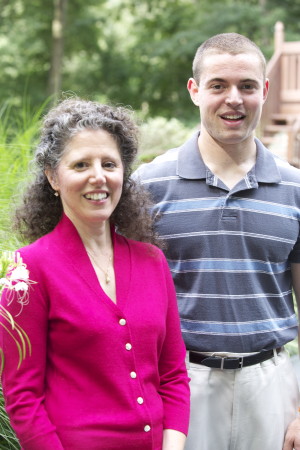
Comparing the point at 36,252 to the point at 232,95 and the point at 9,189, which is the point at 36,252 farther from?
the point at 9,189

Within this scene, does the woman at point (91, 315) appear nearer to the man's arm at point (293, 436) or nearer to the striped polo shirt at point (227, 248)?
the striped polo shirt at point (227, 248)

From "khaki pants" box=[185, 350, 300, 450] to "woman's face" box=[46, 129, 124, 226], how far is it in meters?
0.87

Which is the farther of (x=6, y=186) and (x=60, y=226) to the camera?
(x=6, y=186)

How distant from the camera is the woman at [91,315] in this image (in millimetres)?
1981

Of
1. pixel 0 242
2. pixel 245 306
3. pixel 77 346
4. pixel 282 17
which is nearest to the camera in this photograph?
pixel 77 346

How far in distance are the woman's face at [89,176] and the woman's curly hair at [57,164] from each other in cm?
4

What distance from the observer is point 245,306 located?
8.54 feet

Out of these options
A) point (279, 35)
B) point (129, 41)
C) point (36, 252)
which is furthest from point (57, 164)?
point (129, 41)

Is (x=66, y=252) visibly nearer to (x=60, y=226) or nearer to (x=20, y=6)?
(x=60, y=226)

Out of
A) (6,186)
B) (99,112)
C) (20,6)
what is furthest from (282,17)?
→ (99,112)

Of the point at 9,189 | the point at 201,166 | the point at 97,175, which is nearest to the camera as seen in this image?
the point at 97,175

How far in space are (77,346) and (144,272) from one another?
358 millimetres

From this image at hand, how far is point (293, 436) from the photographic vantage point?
2.73m

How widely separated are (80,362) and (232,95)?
1.22m
